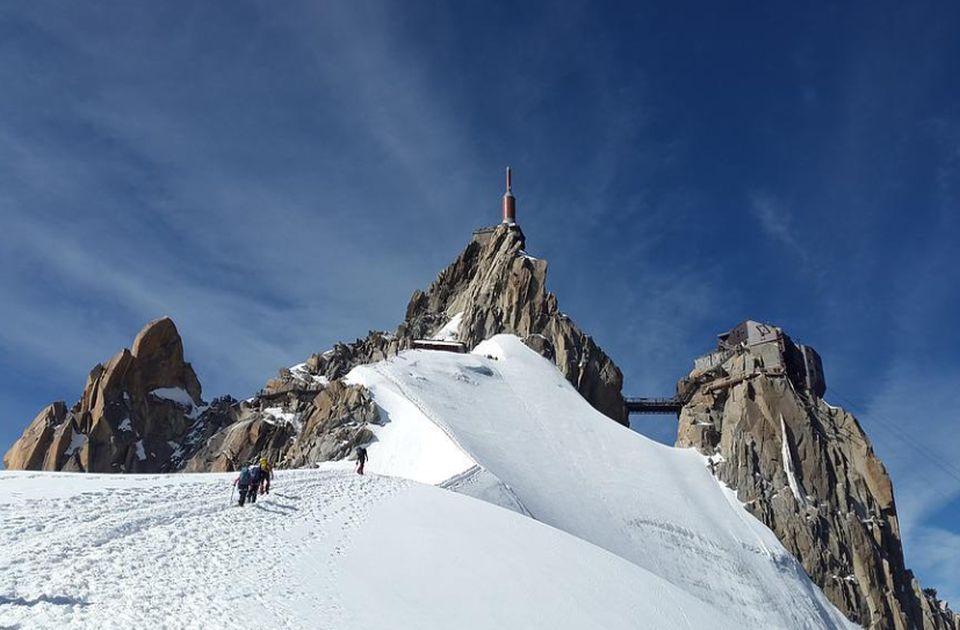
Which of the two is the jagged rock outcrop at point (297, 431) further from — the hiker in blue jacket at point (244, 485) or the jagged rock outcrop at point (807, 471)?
the jagged rock outcrop at point (807, 471)

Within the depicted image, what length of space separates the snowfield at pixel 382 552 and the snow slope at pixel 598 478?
323mm

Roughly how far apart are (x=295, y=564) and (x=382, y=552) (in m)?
3.30

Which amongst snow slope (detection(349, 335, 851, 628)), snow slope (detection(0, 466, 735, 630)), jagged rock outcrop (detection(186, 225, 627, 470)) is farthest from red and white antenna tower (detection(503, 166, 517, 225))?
snow slope (detection(0, 466, 735, 630))

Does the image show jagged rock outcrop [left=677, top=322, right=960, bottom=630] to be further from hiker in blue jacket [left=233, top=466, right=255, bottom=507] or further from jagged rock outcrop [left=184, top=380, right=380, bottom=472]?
hiker in blue jacket [left=233, top=466, right=255, bottom=507]

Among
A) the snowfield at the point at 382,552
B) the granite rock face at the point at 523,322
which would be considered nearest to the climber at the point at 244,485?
the snowfield at the point at 382,552

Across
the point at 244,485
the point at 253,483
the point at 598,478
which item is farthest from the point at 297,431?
the point at 244,485

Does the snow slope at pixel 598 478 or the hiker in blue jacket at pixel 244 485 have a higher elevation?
the snow slope at pixel 598 478

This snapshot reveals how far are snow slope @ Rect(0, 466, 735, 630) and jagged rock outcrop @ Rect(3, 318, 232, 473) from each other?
58.5 m

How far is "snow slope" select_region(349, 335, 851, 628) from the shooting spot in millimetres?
46812

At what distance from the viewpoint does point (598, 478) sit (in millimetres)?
57031

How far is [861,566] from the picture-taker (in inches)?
2768

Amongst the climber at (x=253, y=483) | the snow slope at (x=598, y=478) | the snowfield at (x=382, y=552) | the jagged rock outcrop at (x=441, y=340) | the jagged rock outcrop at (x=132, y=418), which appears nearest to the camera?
the snowfield at (x=382, y=552)

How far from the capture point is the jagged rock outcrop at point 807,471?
6881 cm

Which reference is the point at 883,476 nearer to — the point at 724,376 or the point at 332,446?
the point at 724,376
